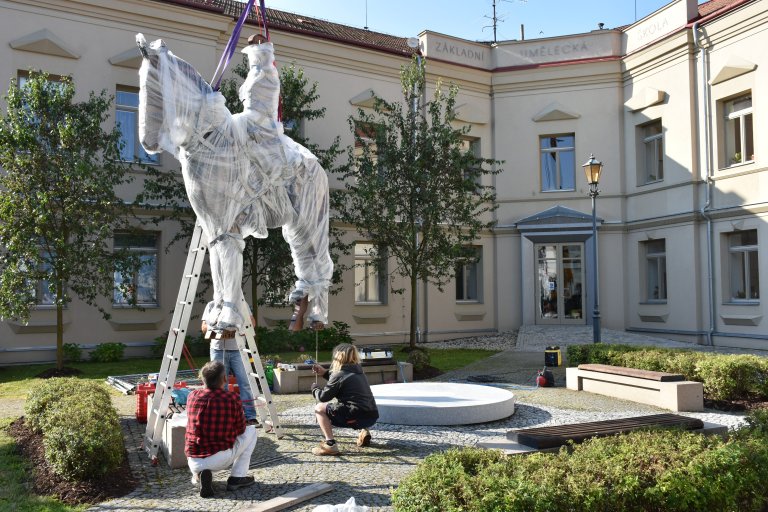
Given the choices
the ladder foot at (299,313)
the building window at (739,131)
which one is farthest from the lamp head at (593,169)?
the ladder foot at (299,313)

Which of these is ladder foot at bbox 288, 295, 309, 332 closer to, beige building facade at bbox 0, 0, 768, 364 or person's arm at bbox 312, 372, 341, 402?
person's arm at bbox 312, 372, 341, 402

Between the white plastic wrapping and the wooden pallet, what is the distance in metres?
2.52

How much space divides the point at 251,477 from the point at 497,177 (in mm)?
19885

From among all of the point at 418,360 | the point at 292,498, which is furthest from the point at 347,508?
the point at 418,360

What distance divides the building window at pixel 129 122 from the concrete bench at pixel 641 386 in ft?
43.3

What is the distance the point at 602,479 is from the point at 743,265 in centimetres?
1731

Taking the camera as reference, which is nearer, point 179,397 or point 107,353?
point 179,397

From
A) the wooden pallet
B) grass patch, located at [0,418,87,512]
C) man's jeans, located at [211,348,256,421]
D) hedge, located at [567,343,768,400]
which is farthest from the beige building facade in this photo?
the wooden pallet

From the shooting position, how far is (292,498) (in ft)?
18.4

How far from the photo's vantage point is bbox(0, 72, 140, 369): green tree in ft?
44.6

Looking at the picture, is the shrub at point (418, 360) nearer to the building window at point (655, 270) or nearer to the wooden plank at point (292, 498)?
the wooden plank at point (292, 498)

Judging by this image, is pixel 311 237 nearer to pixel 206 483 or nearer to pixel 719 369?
pixel 206 483

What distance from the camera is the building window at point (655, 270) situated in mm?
22172

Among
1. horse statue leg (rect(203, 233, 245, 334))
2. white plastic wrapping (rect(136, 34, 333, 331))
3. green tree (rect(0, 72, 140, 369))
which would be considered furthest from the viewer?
green tree (rect(0, 72, 140, 369))
